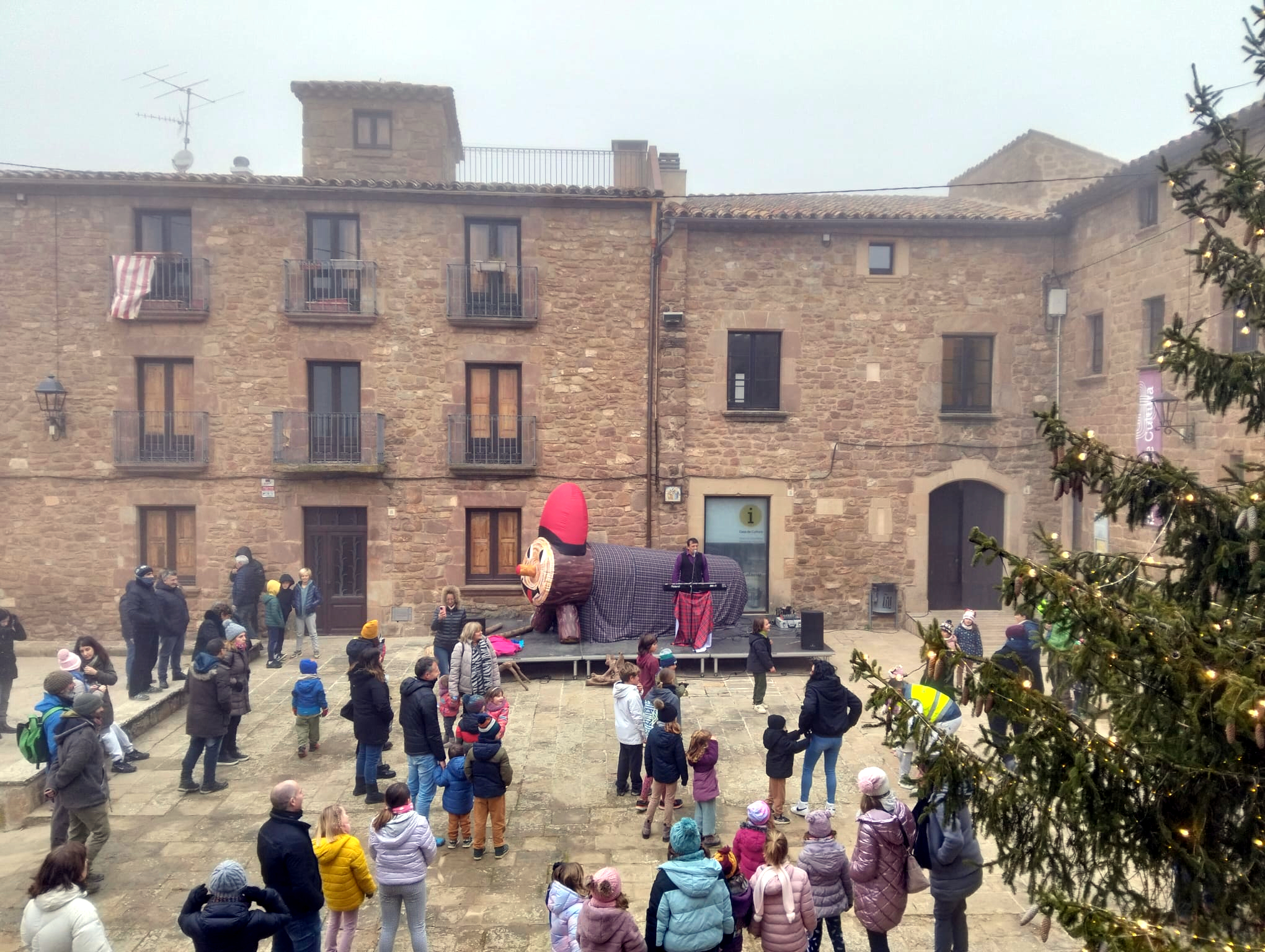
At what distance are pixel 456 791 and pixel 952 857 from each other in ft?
12.6

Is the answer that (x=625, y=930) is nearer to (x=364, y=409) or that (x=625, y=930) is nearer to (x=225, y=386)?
(x=364, y=409)

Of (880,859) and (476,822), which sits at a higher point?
(880,859)

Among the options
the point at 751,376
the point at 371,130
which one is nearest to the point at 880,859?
the point at 751,376

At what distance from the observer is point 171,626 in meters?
11.7

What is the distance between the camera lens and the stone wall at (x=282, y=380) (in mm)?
15180

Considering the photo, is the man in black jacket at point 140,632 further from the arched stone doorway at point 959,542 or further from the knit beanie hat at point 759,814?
the arched stone doorway at point 959,542

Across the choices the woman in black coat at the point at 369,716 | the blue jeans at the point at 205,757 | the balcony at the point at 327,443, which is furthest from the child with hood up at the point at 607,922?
the balcony at the point at 327,443

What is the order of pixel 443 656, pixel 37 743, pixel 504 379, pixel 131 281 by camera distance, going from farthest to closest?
pixel 504 379 < pixel 131 281 < pixel 443 656 < pixel 37 743

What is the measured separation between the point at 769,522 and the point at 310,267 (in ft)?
30.9

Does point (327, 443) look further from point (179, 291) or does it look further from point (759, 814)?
point (759, 814)

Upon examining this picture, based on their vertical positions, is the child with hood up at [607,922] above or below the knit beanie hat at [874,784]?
below

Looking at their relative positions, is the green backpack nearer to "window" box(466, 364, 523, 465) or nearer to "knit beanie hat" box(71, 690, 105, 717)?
"knit beanie hat" box(71, 690, 105, 717)

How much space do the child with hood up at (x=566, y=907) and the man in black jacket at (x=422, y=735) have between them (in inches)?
106

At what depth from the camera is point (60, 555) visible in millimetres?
15328
